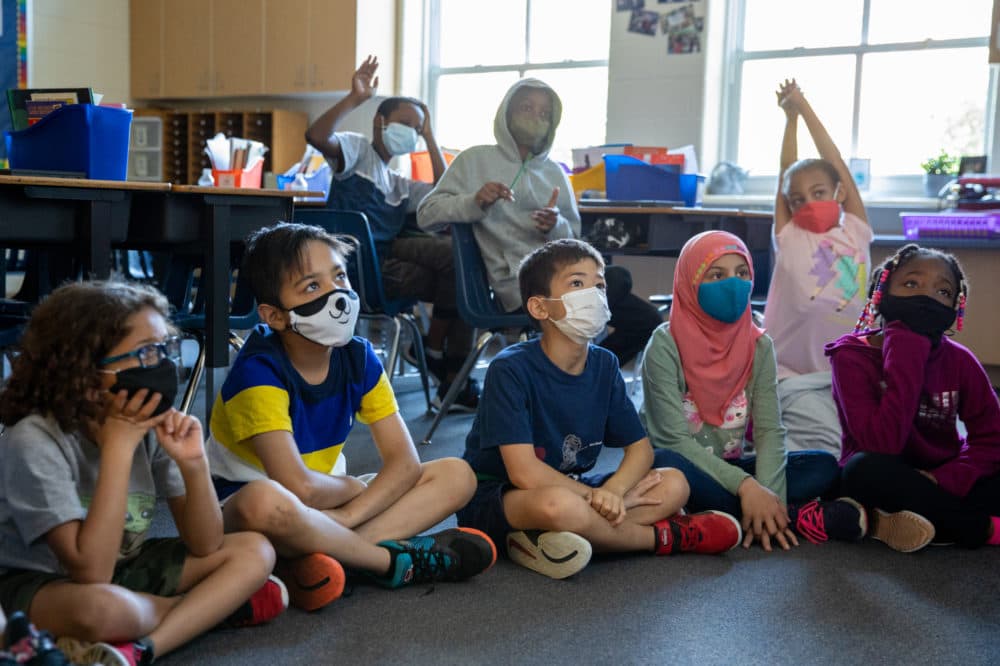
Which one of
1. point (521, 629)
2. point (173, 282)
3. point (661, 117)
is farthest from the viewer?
point (661, 117)

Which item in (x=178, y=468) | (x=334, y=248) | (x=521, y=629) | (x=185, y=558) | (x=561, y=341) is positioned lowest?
(x=521, y=629)

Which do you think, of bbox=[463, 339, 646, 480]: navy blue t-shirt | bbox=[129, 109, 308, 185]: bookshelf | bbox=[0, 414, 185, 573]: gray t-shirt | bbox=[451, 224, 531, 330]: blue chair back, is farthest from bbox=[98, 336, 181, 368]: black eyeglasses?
bbox=[129, 109, 308, 185]: bookshelf

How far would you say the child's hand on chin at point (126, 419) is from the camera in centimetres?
135

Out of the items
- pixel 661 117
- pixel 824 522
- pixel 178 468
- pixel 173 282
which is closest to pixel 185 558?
pixel 178 468

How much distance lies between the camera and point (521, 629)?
63.3 inches

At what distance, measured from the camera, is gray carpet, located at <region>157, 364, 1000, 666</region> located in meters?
1.51

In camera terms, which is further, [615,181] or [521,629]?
[615,181]

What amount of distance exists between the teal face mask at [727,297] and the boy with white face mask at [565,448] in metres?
0.30

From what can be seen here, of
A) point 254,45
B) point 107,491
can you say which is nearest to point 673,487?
point 107,491

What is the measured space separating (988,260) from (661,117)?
5.98 feet

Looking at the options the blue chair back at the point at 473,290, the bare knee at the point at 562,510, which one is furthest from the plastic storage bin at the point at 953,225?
the bare knee at the point at 562,510

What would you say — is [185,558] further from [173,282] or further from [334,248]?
[173,282]

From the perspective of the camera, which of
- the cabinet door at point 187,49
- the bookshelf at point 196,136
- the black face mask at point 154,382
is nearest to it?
the black face mask at point 154,382

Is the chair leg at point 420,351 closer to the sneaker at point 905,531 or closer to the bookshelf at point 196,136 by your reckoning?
the sneaker at point 905,531
